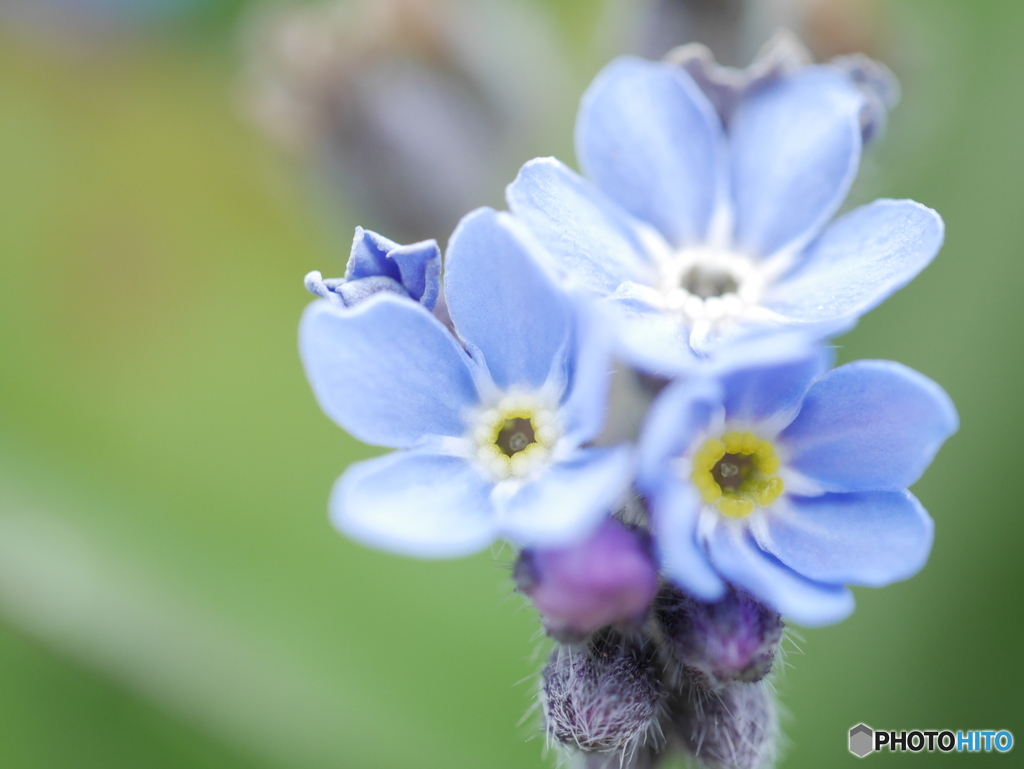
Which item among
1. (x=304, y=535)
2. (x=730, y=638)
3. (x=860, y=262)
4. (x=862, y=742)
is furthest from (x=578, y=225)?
(x=304, y=535)

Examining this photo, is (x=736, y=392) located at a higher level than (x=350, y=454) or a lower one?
lower

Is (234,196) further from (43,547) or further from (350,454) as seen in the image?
(43,547)

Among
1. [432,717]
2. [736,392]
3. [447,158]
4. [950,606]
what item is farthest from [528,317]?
[950,606]

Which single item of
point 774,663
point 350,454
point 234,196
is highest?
point 234,196

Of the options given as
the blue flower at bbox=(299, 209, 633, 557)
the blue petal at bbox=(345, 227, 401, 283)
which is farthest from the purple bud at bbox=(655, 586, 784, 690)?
the blue petal at bbox=(345, 227, 401, 283)

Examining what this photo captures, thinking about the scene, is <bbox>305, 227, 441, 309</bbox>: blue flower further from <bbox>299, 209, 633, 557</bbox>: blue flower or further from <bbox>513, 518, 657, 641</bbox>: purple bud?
<bbox>513, 518, 657, 641</bbox>: purple bud

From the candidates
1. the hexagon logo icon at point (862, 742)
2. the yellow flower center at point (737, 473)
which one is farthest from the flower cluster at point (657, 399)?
the hexagon logo icon at point (862, 742)
